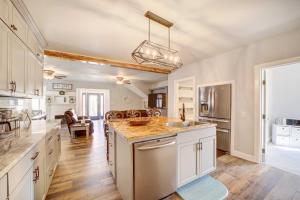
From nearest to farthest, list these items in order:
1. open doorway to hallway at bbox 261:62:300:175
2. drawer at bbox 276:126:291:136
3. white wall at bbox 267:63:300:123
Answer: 1. open doorway to hallway at bbox 261:62:300:175
2. drawer at bbox 276:126:291:136
3. white wall at bbox 267:63:300:123

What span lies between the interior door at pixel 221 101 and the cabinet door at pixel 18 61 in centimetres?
390

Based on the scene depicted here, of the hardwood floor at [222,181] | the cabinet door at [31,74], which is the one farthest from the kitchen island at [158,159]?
the cabinet door at [31,74]

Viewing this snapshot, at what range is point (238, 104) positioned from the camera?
322cm

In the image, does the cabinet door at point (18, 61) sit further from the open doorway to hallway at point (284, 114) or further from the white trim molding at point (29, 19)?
the open doorway to hallway at point (284, 114)

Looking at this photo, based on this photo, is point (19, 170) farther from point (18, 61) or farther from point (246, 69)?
point (246, 69)

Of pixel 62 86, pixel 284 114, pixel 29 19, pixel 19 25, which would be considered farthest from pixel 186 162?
pixel 62 86

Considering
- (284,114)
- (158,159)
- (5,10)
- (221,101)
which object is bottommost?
(158,159)

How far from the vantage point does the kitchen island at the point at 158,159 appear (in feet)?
5.15

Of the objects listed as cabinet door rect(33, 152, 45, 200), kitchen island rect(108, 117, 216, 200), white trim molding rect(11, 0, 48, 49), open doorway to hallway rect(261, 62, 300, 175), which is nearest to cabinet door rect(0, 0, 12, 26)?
white trim molding rect(11, 0, 48, 49)

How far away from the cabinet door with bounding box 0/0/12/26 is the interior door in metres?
3.98

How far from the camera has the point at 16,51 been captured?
1687mm

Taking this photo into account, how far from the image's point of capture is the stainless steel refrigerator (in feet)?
11.1

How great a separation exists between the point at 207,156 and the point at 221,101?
1.72 meters

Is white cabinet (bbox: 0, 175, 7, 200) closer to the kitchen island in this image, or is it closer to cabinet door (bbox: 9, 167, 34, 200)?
cabinet door (bbox: 9, 167, 34, 200)
